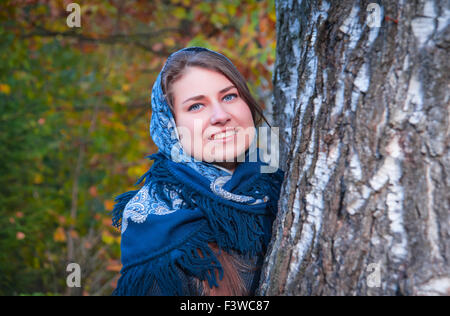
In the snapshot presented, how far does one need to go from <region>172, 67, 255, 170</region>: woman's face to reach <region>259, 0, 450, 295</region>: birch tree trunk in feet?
1.26

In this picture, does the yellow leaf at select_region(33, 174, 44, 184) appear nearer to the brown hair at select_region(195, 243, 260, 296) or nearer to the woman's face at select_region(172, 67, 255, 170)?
the woman's face at select_region(172, 67, 255, 170)

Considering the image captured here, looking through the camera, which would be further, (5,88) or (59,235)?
(5,88)

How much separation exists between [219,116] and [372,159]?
66 centimetres

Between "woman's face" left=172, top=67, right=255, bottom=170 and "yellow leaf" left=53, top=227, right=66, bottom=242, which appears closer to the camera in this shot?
"woman's face" left=172, top=67, right=255, bottom=170

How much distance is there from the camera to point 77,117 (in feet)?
19.3

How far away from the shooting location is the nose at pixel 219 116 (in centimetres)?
152

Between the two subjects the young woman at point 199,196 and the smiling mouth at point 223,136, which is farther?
the smiling mouth at point 223,136

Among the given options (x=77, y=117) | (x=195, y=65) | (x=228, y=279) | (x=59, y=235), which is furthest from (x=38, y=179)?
(x=228, y=279)

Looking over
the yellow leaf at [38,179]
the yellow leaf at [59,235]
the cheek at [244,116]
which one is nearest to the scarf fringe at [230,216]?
the cheek at [244,116]

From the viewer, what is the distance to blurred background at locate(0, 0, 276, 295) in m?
4.07

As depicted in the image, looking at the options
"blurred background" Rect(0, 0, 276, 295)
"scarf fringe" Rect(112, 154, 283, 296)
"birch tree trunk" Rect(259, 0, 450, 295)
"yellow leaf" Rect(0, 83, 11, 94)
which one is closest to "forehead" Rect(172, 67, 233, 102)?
"scarf fringe" Rect(112, 154, 283, 296)

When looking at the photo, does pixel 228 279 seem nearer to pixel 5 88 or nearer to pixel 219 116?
pixel 219 116

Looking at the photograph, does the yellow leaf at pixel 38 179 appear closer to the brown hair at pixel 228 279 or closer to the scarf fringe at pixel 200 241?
the scarf fringe at pixel 200 241

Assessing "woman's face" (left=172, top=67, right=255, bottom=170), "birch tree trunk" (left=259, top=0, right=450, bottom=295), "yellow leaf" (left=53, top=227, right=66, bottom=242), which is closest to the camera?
"birch tree trunk" (left=259, top=0, right=450, bottom=295)
